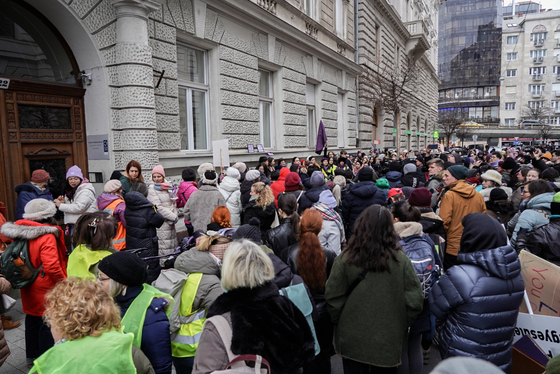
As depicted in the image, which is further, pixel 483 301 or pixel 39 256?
pixel 39 256

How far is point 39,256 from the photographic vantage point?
3730mm

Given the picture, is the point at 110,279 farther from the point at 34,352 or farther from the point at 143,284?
the point at 34,352

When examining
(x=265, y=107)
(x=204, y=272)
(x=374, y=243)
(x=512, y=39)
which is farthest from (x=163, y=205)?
(x=512, y=39)

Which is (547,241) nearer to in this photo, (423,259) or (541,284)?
(541,284)

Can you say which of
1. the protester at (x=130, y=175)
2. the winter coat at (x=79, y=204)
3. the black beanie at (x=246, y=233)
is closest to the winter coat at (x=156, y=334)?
the black beanie at (x=246, y=233)

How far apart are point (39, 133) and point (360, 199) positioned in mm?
5908

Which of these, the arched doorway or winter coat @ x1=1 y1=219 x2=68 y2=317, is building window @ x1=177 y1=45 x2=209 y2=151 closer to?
the arched doorway

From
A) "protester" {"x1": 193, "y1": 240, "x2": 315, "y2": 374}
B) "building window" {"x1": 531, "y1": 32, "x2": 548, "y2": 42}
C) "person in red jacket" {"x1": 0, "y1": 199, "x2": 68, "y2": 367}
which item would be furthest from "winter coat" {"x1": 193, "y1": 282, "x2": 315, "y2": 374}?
"building window" {"x1": 531, "y1": 32, "x2": 548, "y2": 42}

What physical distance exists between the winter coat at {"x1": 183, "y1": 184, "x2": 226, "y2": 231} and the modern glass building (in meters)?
92.1

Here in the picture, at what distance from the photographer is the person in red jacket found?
3658 millimetres

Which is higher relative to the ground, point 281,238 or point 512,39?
point 512,39

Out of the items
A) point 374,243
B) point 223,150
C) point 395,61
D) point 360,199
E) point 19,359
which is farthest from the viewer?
point 395,61

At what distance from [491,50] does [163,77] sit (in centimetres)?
10186

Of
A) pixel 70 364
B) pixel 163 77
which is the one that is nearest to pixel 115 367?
pixel 70 364
